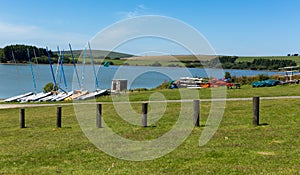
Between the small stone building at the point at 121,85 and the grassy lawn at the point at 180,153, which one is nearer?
the grassy lawn at the point at 180,153

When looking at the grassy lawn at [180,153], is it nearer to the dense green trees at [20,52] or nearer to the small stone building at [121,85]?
the small stone building at [121,85]

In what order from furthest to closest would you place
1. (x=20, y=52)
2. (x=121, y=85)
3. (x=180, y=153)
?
1. (x=20, y=52)
2. (x=121, y=85)
3. (x=180, y=153)

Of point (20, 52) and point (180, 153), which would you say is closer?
point (180, 153)

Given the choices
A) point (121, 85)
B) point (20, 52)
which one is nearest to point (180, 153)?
point (121, 85)

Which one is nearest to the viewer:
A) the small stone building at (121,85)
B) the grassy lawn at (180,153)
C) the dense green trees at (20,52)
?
the grassy lawn at (180,153)

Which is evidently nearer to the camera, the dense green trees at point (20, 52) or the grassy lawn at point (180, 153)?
the grassy lawn at point (180, 153)

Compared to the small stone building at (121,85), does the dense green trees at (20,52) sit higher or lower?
higher

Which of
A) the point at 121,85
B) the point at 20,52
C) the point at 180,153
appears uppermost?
the point at 20,52

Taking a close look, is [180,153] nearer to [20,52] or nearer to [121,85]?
[121,85]

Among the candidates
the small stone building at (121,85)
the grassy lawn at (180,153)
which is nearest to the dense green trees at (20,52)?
the small stone building at (121,85)

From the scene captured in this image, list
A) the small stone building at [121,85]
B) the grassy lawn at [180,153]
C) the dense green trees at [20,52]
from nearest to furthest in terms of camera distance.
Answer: the grassy lawn at [180,153] < the small stone building at [121,85] < the dense green trees at [20,52]

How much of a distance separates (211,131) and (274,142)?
2045 millimetres

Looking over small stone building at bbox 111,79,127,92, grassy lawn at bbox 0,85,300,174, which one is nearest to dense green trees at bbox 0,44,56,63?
small stone building at bbox 111,79,127,92

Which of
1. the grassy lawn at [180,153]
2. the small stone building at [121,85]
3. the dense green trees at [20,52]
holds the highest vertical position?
the dense green trees at [20,52]
